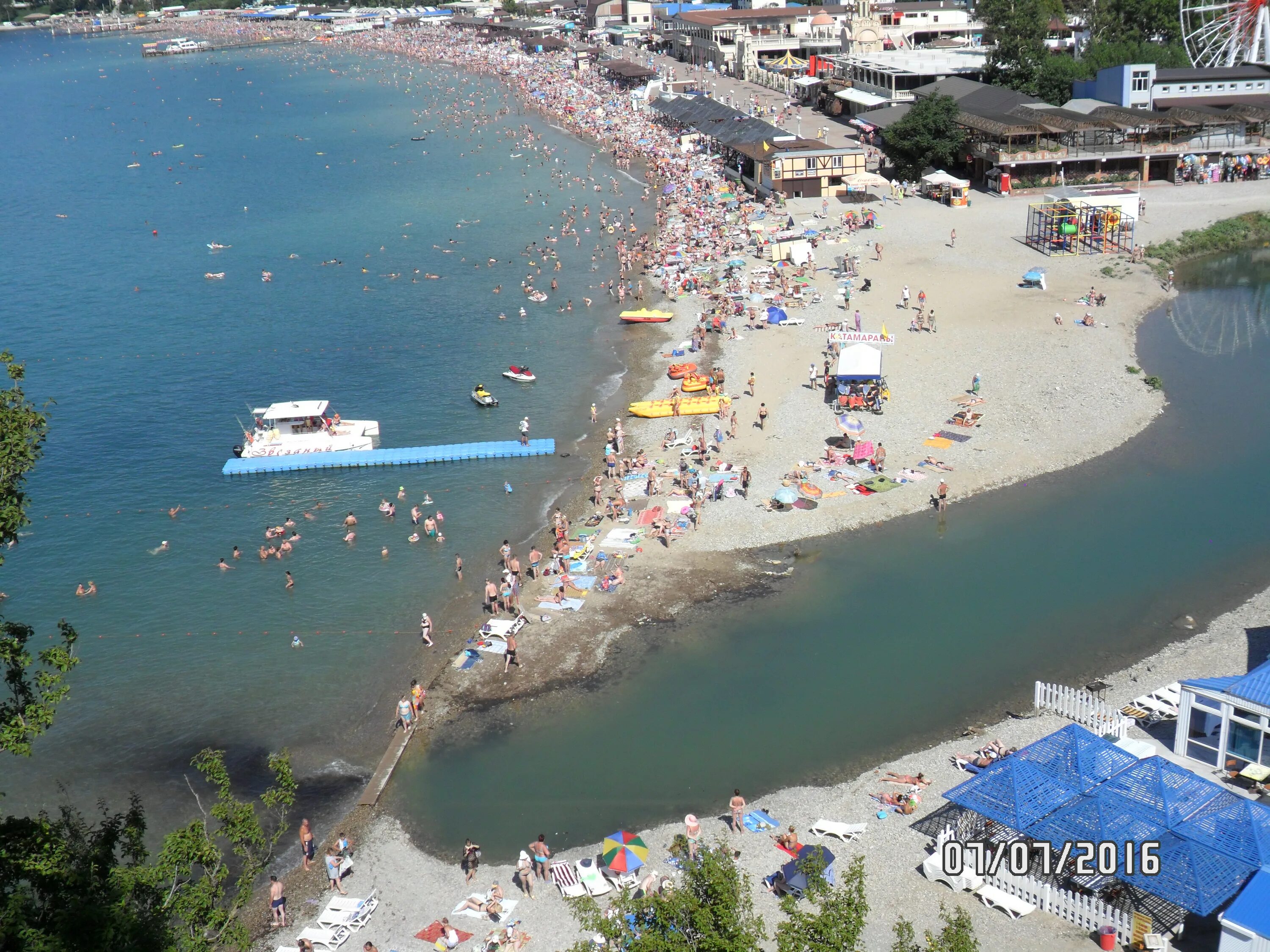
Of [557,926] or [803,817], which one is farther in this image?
[803,817]

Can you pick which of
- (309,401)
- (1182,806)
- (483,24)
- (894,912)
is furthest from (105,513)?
(483,24)

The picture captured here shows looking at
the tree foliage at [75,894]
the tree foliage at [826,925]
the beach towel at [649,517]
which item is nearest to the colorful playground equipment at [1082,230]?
the beach towel at [649,517]

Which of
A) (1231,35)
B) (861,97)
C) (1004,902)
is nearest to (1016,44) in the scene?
(861,97)

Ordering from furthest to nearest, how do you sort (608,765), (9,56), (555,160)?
(9,56) → (555,160) → (608,765)

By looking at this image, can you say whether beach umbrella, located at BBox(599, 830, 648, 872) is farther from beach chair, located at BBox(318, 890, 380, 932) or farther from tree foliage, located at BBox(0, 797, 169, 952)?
tree foliage, located at BBox(0, 797, 169, 952)

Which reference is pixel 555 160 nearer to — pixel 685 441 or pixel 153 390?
pixel 153 390

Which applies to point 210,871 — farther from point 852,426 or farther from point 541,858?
point 852,426

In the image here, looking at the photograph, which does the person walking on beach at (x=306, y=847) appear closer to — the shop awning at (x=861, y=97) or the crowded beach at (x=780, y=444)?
the crowded beach at (x=780, y=444)
